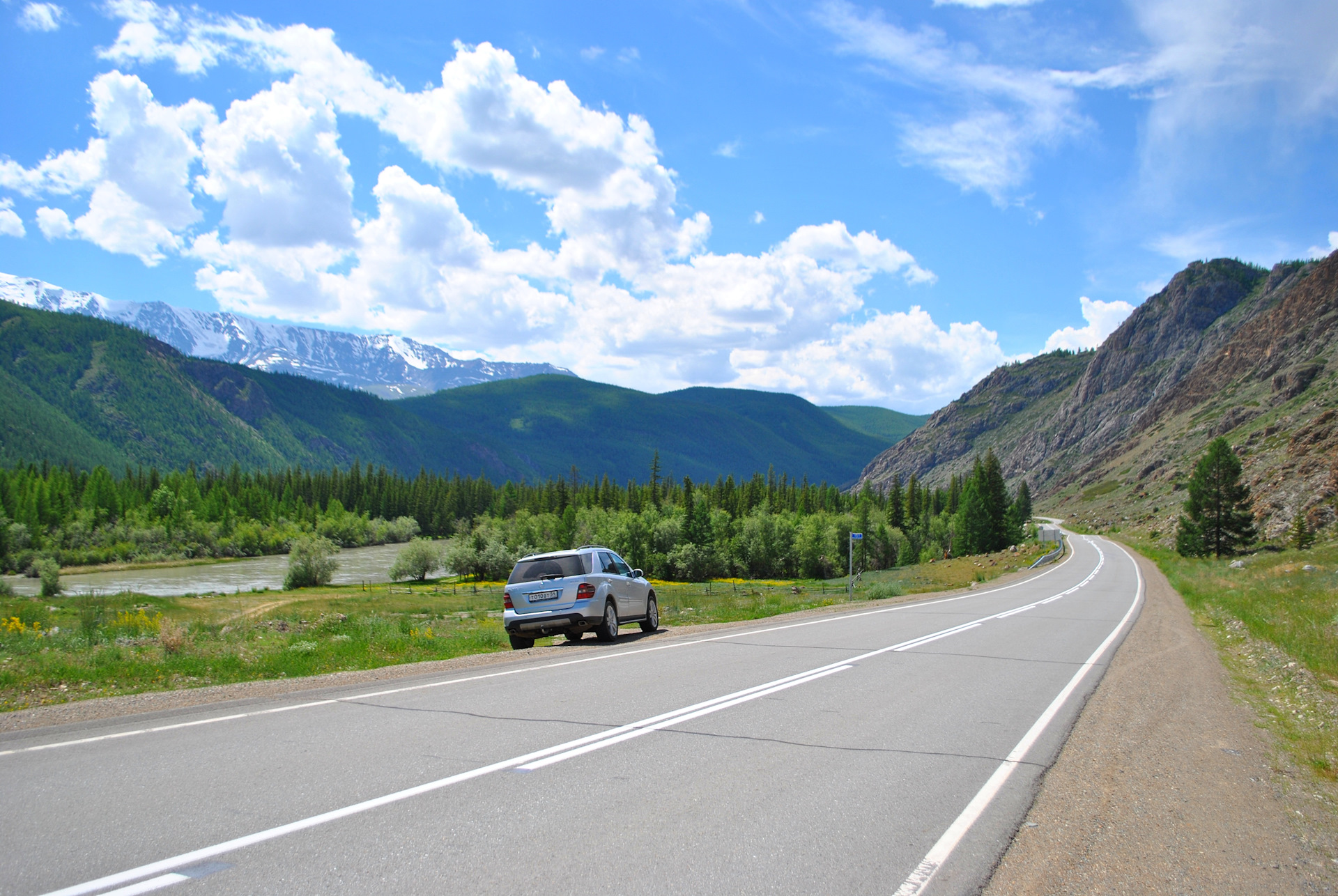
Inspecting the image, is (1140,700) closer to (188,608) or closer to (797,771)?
(797,771)

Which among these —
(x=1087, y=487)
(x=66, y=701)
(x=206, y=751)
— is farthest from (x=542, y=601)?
(x=1087, y=487)

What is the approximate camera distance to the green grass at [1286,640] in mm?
8805

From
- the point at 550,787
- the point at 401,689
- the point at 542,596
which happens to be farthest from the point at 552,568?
the point at 550,787

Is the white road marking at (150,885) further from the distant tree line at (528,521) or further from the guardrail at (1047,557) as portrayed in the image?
the distant tree line at (528,521)

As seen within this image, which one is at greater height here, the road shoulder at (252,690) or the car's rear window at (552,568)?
the car's rear window at (552,568)

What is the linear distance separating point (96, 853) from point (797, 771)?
15.3 feet

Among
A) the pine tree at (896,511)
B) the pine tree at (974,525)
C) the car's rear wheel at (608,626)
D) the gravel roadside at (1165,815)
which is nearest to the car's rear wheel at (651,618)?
the car's rear wheel at (608,626)

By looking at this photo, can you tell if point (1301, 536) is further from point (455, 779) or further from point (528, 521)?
point (528, 521)

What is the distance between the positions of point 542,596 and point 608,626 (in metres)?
1.54

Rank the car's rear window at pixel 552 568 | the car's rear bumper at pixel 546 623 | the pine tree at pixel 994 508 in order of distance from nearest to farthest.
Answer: the car's rear bumper at pixel 546 623
the car's rear window at pixel 552 568
the pine tree at pixel 994 508

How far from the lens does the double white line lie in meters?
3.85

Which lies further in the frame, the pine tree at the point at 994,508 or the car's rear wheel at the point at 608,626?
the pine tree at the point at 994,508

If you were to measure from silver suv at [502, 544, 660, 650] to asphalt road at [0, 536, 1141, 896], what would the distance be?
432cm

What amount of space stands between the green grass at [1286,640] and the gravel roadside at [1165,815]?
447 millimetres
